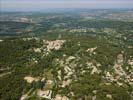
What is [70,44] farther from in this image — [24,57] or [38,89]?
[38,89]

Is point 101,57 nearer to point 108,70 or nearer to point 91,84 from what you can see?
point 108,70

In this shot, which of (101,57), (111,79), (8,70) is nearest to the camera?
(111,79)

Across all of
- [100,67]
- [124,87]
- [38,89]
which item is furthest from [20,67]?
[124,87]

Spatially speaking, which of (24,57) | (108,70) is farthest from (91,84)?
(24,57)

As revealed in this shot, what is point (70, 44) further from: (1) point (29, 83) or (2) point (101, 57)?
(1) point (29, 83)

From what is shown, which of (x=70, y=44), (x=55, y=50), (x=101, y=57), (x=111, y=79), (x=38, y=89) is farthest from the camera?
(x=70, y=44)

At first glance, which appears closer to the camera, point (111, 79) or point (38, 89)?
point (38, 89)

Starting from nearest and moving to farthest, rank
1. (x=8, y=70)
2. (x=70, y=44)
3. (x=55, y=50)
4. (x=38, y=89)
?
(x=38, y=89)
(x=8, y=70)
(x=55, y=50)
(x=70, y=44)

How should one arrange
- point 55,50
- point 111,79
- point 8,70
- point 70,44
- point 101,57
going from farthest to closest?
point 70,44
point 55,50
point 101,57
point 8,70
point 111,79

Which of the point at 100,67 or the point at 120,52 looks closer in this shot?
the point at 100,67
